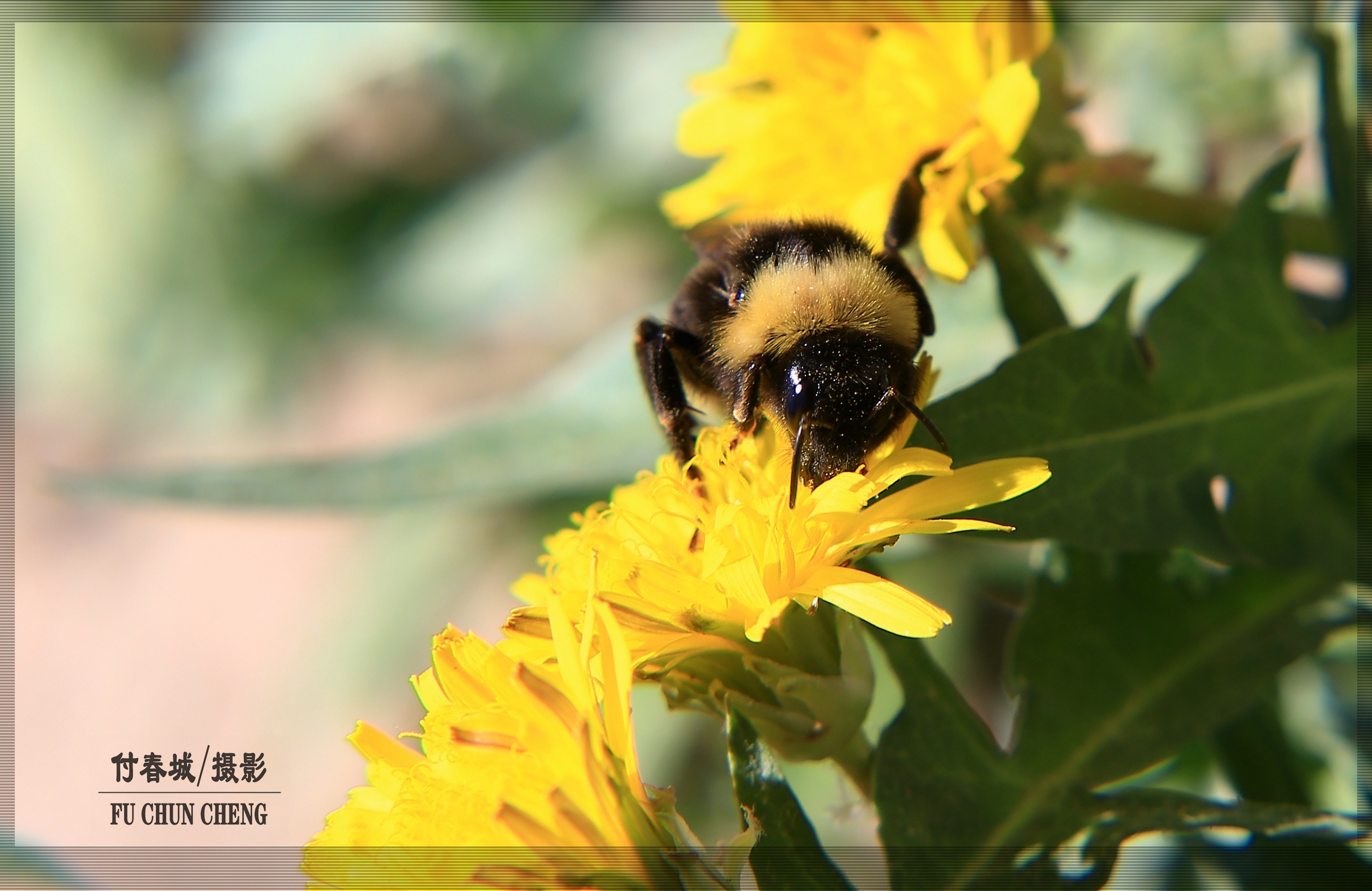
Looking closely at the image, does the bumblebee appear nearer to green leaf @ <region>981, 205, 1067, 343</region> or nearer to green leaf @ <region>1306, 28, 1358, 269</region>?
green leaf @ <region>981, 205, 1067, 343</region>

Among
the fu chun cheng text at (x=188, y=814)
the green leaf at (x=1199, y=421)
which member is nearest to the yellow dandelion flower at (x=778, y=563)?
the green leaf at (x=1199, y=421)

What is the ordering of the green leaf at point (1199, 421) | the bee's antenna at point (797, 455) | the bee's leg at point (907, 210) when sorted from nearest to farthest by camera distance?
the bee's antenna at point (797, 455) < the green leaf at point (1199, 421) < the bee's leg at point (907, 210)

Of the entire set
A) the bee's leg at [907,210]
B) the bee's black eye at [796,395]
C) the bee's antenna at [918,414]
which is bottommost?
the bee's antenna at [918,414]

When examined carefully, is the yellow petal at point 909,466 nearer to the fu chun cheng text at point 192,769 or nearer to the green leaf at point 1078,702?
the green leaf at point 1078,702

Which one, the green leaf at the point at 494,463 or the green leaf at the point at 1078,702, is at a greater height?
the green leaf at the point at 494,463

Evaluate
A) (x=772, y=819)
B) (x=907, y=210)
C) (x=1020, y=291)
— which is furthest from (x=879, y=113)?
(x=772, y=819)

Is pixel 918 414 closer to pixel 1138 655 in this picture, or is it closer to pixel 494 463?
pixel 1138 655

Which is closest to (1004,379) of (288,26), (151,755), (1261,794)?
(1261,794)
